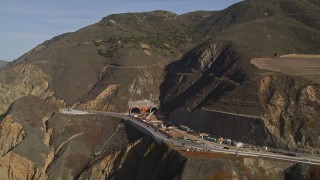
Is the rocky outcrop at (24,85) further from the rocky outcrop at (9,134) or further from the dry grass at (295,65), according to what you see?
the dry grass at (295,65)

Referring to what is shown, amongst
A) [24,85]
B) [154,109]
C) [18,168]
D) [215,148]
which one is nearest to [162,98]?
[154,109]

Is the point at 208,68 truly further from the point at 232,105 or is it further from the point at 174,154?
the point at 174,154

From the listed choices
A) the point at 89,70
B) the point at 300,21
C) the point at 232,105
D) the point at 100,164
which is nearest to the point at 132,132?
the point at 100,164

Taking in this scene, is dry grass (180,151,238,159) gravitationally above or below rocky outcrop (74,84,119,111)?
below

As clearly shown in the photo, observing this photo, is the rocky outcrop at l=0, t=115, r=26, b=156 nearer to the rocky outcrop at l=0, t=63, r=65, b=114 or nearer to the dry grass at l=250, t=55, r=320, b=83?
the rocky outcrop at l=0, t=63, r=65, b=114

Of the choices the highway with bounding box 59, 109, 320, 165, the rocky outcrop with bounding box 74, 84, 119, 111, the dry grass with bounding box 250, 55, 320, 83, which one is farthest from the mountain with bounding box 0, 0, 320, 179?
the dry grass with bounding box 250, 55, 320, 83
